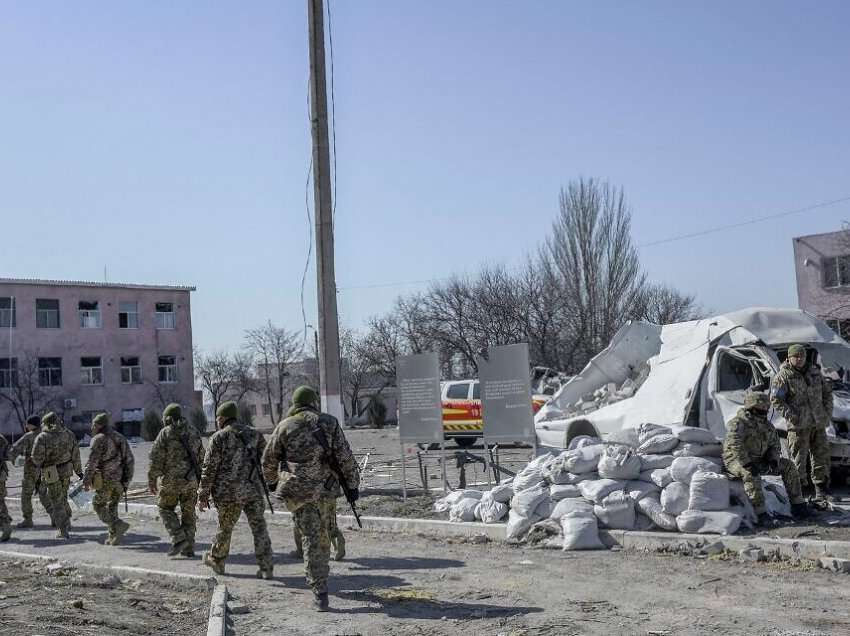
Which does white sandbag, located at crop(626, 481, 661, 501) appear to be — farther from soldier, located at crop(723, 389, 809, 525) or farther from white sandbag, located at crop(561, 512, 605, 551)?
soldier, located at crop(723, 389, 809, 525)

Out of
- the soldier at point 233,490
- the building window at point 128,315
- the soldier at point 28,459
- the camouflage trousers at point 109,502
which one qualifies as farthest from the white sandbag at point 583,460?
the building window at point 128,315

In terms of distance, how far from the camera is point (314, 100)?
1644 centimetres

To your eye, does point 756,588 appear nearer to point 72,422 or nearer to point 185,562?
point 185,562

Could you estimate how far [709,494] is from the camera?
10.8 metres

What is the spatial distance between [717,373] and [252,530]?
7.28 meters

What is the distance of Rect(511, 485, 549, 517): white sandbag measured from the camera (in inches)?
459

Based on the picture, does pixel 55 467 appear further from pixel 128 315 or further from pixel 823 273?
pixel 128 315

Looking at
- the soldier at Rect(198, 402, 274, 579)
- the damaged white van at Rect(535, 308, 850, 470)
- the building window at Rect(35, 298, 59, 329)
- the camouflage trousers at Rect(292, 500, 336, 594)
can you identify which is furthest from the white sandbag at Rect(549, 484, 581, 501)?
the building window at Rect(35, 298, 59, 329)

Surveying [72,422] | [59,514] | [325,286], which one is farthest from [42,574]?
[72,422]

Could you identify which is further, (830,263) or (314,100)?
(830,263)

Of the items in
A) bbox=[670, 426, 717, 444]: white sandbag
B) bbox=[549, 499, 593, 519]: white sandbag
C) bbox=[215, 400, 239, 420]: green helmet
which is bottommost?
bbox=[549, 499, 593, 519]: white sandbag

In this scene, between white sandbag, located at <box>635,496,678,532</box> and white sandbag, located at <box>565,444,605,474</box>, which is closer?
white sandbag, located at <box>635,496,678,532</box>

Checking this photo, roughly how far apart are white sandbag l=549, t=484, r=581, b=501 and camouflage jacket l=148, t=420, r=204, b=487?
4.04m

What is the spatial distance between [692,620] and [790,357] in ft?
17.9
